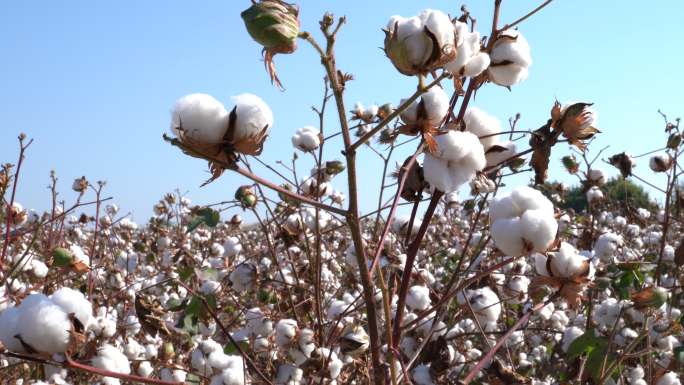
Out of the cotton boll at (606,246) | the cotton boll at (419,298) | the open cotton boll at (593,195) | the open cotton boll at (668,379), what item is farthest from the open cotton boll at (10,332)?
the open cotton boll at (593,195)

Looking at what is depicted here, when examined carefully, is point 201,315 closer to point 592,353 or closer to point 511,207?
point 511,207

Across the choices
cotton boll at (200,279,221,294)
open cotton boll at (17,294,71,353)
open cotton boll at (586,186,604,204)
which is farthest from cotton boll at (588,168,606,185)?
open cotton boll at (17,294,71,353)

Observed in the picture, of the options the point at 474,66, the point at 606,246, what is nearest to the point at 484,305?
the point at 474,66

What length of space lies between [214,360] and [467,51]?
115cm

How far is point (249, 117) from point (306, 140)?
1.44m

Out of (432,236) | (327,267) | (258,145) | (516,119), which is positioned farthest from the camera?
(432,236)

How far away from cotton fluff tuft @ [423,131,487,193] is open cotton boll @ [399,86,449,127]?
0.04 meters

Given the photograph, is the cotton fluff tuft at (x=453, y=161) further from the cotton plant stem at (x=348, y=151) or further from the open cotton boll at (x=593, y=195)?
the open cotton boll at (x=593, y=195)

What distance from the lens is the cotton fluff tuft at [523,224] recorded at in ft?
3.18

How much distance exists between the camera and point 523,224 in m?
0.98

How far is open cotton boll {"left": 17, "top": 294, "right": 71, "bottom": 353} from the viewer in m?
0.89

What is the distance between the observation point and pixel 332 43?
2.90 feet

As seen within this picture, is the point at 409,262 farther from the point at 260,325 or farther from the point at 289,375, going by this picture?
the point at 260,325

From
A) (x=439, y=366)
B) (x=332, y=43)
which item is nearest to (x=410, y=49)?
(x=332, y=43)
